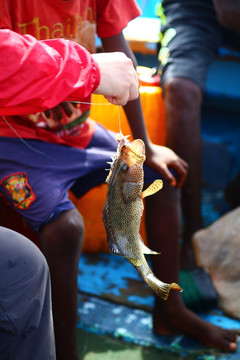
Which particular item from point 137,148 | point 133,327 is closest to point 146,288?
point 133,327

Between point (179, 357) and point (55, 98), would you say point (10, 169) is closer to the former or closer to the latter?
point (55, 98)

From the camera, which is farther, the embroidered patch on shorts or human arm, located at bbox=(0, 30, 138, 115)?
the embroidered patch on shorts

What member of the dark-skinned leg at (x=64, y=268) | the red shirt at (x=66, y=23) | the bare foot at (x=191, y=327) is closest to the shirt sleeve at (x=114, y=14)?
the red shirt at (x=66, y=23)

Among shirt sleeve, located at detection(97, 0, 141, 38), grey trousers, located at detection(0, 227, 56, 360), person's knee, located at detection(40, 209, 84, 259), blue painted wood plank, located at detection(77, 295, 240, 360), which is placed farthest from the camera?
blue painted wood plank, located at detection(77, 295, 240, 360)

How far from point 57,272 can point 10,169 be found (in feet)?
1.31

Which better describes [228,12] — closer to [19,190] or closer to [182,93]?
[182,93]

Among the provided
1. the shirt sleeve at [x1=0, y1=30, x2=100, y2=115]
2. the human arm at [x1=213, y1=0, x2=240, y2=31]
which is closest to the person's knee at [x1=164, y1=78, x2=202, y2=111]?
the human arm at [x1=213, y1=0, x2=240, y2=31]

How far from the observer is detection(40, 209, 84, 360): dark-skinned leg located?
173 cm

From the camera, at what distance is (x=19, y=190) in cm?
177

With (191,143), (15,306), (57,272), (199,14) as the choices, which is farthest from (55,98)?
(199,14)

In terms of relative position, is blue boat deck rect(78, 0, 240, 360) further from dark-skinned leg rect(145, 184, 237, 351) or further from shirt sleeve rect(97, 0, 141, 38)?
shirt sleeve rect(97, 0, 141, 38)

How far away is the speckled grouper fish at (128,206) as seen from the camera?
4.31 ft

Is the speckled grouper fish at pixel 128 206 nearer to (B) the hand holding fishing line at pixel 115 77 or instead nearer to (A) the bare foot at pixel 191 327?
(B) the hand holding fishing line at pixel 115 77

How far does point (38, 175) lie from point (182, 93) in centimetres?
116
